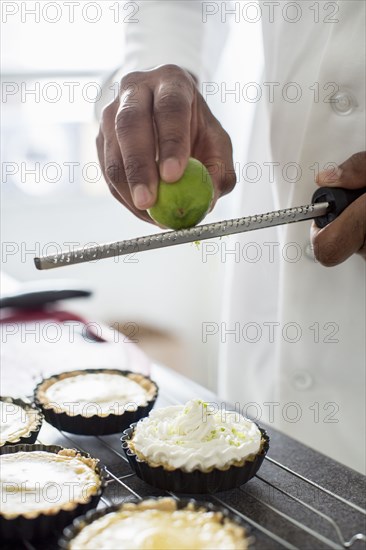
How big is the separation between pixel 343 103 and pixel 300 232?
25cm

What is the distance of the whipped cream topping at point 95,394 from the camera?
1.21 metres

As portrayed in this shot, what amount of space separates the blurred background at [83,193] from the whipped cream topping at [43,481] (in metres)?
2.06

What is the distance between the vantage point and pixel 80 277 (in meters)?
3.69

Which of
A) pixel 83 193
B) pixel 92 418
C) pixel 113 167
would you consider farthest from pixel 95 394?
pixel 83 193

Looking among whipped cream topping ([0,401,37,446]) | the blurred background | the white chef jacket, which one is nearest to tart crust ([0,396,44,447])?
whipped cream topping ([0,401,37,446])

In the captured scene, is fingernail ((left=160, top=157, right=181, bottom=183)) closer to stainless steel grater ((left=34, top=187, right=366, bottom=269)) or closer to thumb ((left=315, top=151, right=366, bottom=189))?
stainless steel grater ((left=34, top=187, right=366, bottom=269))

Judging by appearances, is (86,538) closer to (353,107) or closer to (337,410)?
(337,410)

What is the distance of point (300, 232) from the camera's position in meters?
1.37

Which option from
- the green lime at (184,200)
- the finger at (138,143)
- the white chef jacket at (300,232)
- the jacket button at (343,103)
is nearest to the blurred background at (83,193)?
the white chef jacket at (300,232)

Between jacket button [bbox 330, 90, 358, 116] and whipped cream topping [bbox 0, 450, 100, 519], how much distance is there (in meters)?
0.76

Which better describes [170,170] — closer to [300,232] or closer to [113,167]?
[113,167]

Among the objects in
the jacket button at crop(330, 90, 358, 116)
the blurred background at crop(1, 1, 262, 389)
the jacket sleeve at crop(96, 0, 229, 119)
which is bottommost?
the blurred background at crop(1, 1, 262, 389)

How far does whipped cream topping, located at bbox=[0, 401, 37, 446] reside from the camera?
3.60 ft

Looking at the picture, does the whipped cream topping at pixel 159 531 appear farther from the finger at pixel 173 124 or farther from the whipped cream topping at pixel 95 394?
the finger at pixel 173 124
